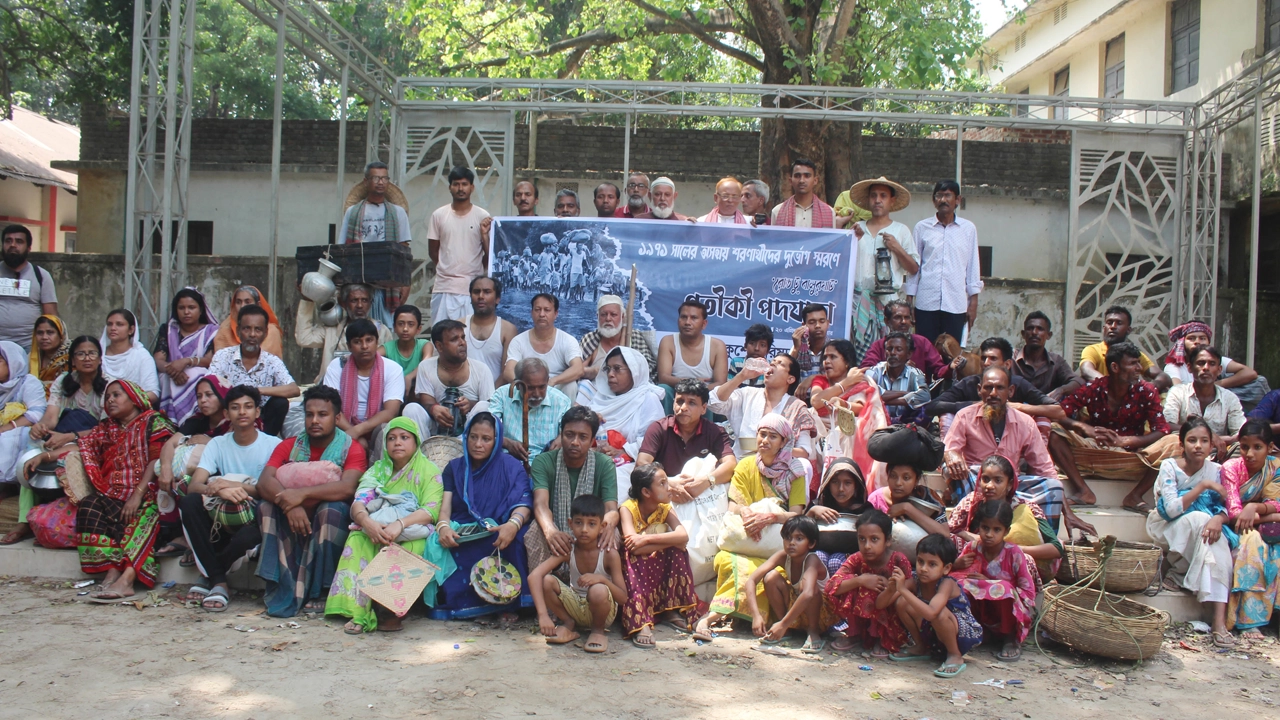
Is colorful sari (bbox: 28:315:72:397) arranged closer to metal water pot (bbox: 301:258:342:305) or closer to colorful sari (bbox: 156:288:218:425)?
colorful sari (bbox: 156:288:218:425)

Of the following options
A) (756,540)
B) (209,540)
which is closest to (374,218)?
(209,540)

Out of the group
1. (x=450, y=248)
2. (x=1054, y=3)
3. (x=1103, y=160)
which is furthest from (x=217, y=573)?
(x=1054, y=3)

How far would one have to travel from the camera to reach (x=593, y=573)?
5.30 metres

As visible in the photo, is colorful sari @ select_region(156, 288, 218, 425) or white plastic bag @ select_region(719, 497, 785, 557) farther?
colorful sari @ select_region(156, 288, 218, 425)

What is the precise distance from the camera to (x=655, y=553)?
215 inches

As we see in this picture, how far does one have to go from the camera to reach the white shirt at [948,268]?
8.21 meters

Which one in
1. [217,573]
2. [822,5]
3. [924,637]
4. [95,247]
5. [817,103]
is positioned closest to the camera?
[924,637]

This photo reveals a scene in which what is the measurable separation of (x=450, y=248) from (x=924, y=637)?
512cm

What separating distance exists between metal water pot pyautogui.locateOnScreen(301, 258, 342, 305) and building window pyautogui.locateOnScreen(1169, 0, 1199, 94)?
46.5 feet

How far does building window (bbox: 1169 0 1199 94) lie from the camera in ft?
52.9

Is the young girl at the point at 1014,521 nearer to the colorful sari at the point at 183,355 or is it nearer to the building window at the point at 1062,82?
the colorful sari at the point at 183,355

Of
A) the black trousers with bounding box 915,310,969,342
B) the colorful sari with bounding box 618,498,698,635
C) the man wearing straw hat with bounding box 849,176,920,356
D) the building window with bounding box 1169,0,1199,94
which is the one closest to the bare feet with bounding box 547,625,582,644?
the colorful sari with bounding box 618,498,698,635

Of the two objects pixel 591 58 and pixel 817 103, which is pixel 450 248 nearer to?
pixel 817 103

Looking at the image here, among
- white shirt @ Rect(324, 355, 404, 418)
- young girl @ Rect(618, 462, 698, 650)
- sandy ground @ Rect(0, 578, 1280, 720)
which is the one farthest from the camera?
white shirt @ Rect(324, 355, 404, 418)
